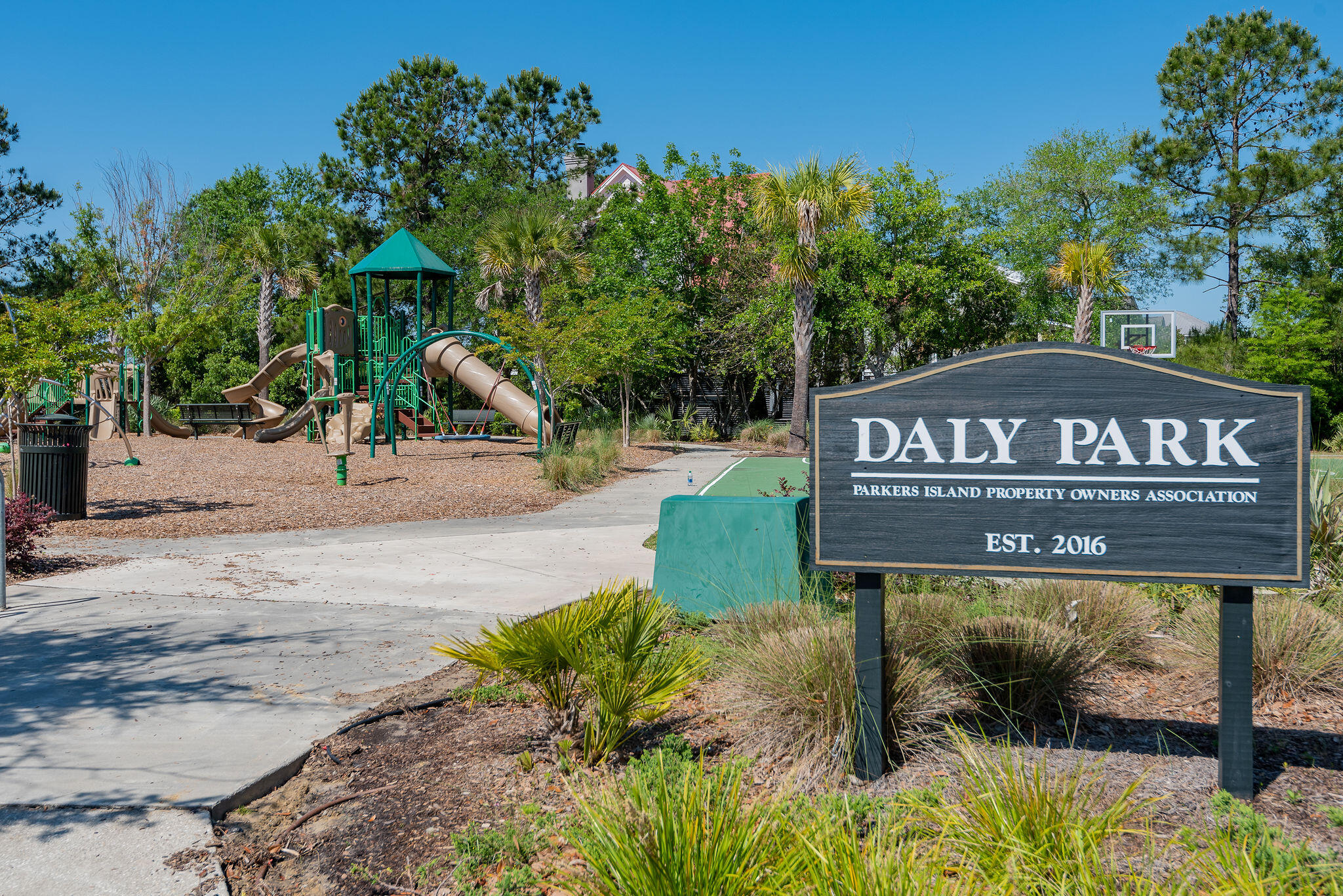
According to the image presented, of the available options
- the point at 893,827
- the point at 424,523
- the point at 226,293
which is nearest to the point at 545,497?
the point at 424,523

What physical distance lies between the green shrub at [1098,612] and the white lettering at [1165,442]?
1.48m

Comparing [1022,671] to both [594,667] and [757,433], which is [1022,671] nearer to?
[594,667]

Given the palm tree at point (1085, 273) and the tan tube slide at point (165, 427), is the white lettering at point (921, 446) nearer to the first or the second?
the palm tree at point (1085, 273)

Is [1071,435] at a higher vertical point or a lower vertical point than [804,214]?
lower

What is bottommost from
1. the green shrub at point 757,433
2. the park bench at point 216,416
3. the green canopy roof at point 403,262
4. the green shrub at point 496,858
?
the green shrub at point 496,858

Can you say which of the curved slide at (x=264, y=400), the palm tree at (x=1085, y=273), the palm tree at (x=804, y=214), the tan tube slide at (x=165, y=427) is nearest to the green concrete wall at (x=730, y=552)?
the palm tree at (x=804, y=214)

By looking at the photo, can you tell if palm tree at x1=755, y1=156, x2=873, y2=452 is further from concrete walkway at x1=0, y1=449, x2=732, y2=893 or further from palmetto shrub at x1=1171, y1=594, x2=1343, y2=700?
palmetto shrub at x1=1171, y1=594, x2=1343, y2=700

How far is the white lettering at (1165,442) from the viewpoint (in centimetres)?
333

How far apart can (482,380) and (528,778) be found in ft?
65.8

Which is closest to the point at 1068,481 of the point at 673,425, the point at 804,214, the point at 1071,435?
the point at 1071,435

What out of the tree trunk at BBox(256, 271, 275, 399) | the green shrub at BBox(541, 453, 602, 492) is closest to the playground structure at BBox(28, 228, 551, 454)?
A: the green shrub at BBox(541, 453, 602, 492)

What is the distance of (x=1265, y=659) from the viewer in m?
4.19

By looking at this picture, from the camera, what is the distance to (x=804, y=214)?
74.7 feet

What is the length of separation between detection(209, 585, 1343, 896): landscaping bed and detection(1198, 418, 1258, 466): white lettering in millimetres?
1133
